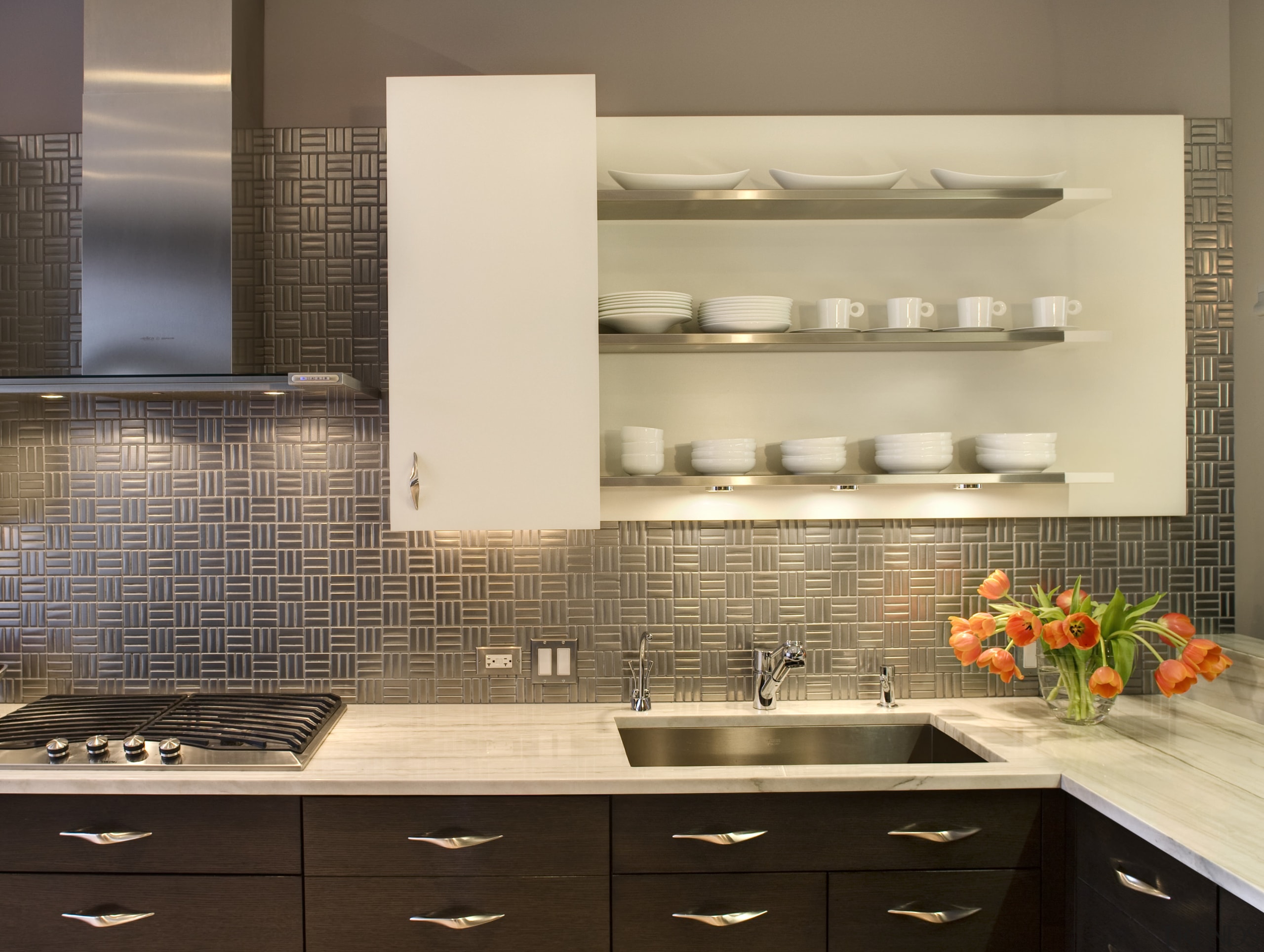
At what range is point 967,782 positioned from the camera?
1.60 meters

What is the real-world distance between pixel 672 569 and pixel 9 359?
73.5 inches

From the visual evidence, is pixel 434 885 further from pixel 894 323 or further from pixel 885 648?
pixel 894 323

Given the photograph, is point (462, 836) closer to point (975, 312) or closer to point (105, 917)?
point (105, 917)

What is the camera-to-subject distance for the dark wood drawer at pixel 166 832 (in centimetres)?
163

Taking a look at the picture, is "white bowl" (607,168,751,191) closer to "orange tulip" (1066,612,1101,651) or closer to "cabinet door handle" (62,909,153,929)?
"orange tulip" (1066,612,1101,651)

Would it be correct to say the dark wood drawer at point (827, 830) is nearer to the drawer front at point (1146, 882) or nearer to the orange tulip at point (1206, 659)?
the drawer front at point (1146, 882)

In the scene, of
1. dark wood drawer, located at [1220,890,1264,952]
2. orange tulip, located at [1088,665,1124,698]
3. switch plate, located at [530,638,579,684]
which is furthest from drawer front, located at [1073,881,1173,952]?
switch plate, located at [530,638,579,684]

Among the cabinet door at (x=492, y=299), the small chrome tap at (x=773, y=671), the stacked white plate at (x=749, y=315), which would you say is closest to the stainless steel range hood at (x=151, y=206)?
the cabinet door at (x=492, y=299)

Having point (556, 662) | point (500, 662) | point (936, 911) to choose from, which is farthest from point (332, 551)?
point (936, 911)

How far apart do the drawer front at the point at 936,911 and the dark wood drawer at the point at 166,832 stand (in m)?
1.14

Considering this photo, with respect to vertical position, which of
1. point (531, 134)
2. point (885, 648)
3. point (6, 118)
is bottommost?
point (885, 648)

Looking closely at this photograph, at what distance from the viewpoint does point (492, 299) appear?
1.83m

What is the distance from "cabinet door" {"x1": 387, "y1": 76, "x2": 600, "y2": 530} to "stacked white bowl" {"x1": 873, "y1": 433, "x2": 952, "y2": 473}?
29.1 inches

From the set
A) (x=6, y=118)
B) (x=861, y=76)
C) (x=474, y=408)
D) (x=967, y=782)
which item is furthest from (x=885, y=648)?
(x=6, y=118)
